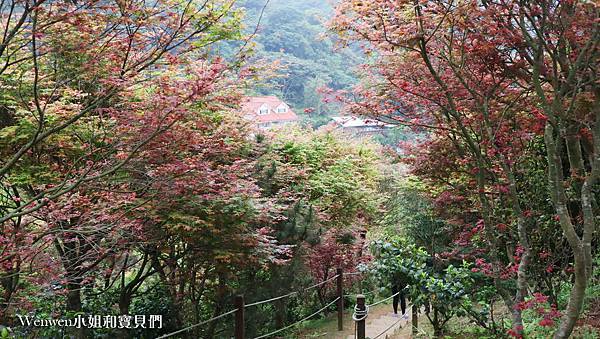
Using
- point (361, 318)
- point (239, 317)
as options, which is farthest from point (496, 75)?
point (239, 317)

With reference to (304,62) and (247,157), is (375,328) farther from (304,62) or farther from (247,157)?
(304,62)

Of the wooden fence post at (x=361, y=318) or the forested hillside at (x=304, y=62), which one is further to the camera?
the forested hillside at (x=304, y=62)

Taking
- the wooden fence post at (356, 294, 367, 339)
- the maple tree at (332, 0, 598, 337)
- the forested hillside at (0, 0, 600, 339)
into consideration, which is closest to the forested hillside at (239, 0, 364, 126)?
the forested hillside at (0, 0, 600, 339)

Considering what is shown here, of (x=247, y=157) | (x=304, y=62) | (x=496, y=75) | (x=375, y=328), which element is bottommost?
(x=375, y=328)

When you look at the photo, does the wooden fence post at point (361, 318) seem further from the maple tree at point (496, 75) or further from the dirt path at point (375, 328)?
the dirt path at point (375, 328)

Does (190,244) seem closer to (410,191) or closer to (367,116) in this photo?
(367,116)

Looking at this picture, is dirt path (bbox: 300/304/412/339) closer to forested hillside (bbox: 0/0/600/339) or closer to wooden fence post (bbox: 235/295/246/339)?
forested hillside (bbox: 0/0/600/339)

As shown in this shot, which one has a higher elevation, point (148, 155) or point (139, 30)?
point (139, 30)

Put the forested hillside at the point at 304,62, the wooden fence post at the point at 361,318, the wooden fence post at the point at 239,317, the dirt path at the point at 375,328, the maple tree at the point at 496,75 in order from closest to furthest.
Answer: the maple tree at the point at 496,75, the wooden fence post at the point at 239,317, the wooden fence post at the point at 361,318, the dirt path at the point at 375,328, the forested hillside at the point at 304,62

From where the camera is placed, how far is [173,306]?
6703 millimetres

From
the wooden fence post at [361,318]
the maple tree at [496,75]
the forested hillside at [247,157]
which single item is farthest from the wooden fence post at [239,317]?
the maple tree at [496,75]

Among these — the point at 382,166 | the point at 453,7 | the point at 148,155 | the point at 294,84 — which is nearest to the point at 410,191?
the point at 382,166

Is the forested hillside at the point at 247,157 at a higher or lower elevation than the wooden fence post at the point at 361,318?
higher

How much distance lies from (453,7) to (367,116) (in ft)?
4.82
